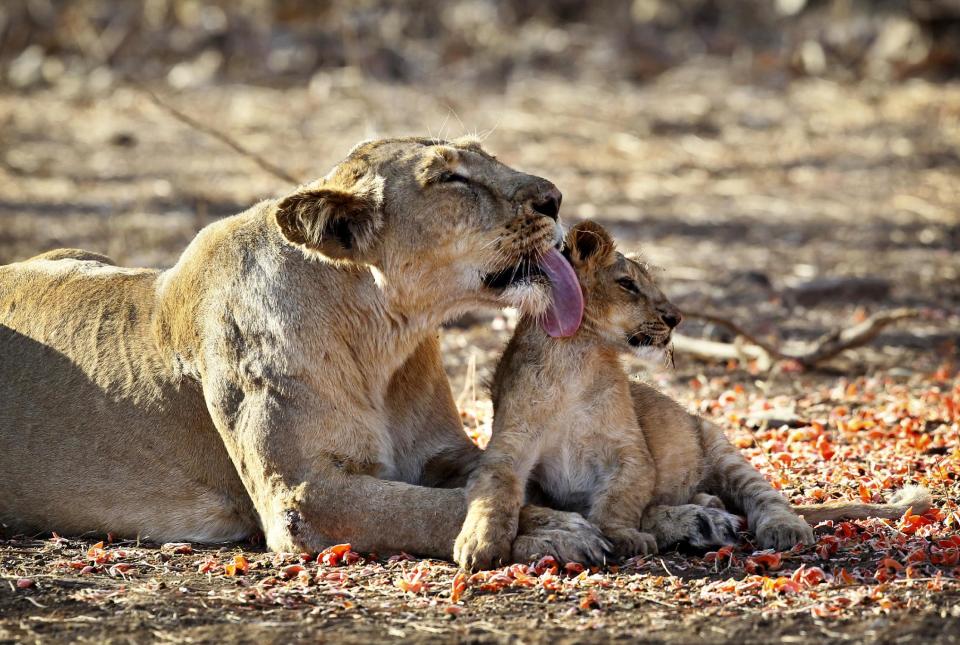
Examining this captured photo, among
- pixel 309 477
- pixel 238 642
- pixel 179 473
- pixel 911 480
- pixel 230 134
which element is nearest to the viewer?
pixel 238 642

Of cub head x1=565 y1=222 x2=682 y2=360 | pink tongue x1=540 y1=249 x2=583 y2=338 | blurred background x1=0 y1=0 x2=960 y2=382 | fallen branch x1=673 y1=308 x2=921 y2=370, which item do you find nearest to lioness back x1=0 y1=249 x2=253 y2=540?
pink tongue x1=540 y1=249 x2=583 y2=338

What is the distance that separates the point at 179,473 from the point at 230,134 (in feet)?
33.1

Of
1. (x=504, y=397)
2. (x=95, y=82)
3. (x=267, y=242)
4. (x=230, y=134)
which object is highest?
(x=95, y=82)

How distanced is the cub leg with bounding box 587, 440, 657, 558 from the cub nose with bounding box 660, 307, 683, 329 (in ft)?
1.33

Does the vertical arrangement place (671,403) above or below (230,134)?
below

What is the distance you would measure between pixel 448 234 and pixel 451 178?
22 centimetres

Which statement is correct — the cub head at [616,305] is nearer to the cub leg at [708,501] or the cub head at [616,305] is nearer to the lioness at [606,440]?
the lioness at [606,440]

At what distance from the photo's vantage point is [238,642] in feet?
12.3

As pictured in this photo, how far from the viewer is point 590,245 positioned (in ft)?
15.8

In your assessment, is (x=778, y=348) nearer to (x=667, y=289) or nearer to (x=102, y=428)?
→ (x=667, y=289)

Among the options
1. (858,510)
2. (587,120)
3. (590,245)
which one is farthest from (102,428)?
(587,120)

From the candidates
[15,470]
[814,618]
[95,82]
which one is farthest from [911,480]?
[95,82]

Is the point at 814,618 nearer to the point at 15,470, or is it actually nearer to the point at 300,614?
the point at 300,614

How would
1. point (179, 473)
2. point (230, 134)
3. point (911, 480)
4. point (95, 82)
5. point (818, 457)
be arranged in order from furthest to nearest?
point (95, 82), point (230, 134), point (818, 457), point (911, 480), point (179, 473)
